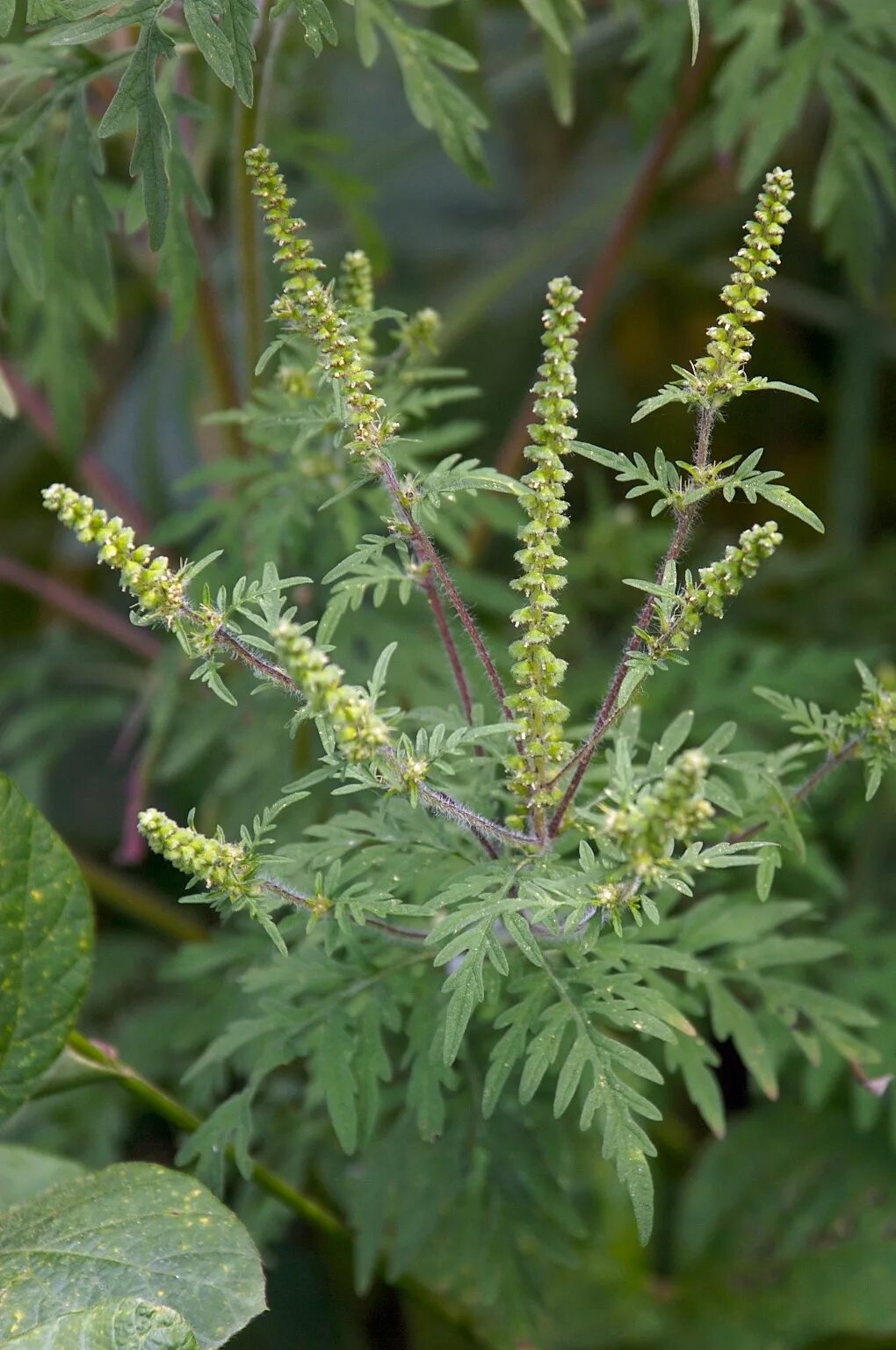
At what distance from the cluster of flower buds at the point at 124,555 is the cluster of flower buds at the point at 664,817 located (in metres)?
0.28

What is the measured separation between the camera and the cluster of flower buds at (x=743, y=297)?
727 millimetres

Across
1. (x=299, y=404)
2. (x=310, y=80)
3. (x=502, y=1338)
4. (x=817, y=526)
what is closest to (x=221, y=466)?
(x=299, y=404)

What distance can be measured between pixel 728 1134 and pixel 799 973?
0.34m

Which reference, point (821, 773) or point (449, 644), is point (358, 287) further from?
point (821, 773)

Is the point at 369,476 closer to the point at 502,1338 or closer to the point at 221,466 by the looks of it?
the point at 221,466

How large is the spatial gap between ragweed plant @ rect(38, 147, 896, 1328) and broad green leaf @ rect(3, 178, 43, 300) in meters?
0.24

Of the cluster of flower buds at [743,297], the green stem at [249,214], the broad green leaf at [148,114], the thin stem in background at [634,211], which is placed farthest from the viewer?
the thin stem in background at [634,211]

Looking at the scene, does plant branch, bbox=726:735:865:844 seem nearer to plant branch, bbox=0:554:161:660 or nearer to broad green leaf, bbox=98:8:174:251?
broad green leaf, bbox=98:8:174:251

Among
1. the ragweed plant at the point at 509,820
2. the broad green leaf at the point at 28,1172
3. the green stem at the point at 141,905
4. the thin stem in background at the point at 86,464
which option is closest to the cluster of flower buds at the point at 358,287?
the ragweed plant at the point at 509,820

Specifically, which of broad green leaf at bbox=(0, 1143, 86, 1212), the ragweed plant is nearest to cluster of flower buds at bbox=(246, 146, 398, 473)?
the ragweed plant

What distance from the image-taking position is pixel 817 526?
73cm

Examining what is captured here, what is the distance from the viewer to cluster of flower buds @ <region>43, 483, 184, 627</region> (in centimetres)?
72

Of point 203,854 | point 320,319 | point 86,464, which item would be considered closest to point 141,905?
point 86,464

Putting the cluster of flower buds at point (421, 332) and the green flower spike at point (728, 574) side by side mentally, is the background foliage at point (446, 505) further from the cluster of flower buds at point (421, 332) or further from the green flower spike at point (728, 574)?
the green flower spike at point (728, 574)
